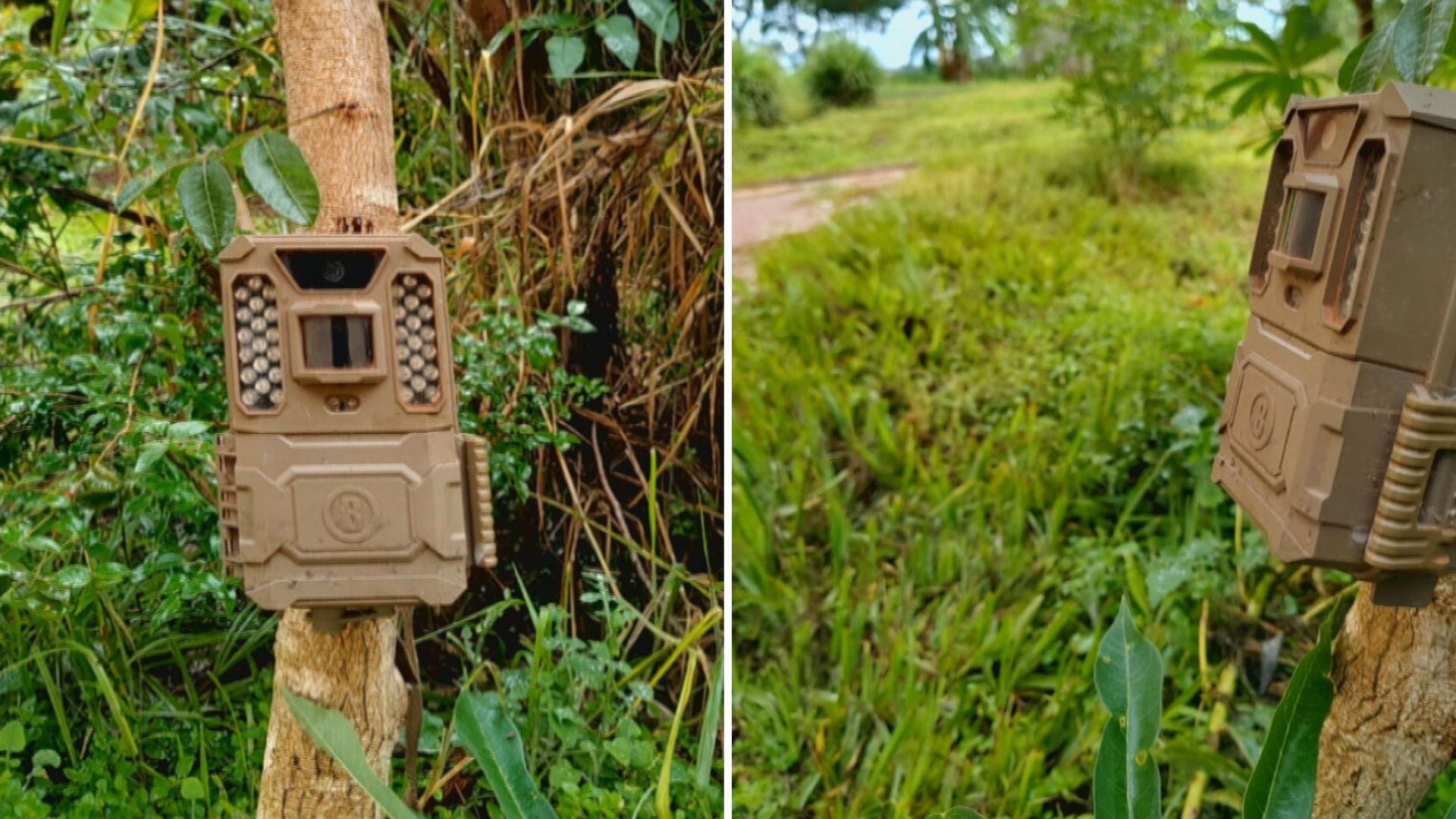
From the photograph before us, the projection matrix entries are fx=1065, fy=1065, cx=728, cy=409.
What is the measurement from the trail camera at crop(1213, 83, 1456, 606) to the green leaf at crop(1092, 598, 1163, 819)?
30cm

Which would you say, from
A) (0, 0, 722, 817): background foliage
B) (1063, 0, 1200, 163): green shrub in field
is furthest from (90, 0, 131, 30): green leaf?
(1063, 0, 1200, 163): green shrub in field

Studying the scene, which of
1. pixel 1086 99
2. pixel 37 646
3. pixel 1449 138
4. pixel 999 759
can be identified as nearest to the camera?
pixel 1449 138

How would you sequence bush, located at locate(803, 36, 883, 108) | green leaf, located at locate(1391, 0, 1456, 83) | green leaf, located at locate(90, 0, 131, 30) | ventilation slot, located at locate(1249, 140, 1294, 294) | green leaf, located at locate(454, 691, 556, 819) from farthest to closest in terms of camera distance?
bush, located at locate(803, 36, 883, 108) < green leaf, located at locate(90, 0, 131, 30) < green leaf, located at locate(454, 691, 556, 819) < ventilation slot, located at locate(1249, 140, 1294, 294) < green leaf, located at locate(1391, 0, 1456, 83)

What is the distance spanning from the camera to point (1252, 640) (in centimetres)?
187

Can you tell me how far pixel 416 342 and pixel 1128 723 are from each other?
88 centimetres

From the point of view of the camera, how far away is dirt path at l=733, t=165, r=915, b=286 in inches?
150

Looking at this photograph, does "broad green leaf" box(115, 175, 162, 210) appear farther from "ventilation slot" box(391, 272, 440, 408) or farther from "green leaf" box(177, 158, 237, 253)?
"ventilation slot" box(391, 272, 440, 408)

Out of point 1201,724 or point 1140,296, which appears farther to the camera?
point 1140,296

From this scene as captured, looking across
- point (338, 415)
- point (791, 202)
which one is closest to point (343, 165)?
point (338, 415)

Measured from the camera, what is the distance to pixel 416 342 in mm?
1015

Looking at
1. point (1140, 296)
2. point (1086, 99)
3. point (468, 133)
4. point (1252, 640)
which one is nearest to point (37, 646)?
point (468, 133)

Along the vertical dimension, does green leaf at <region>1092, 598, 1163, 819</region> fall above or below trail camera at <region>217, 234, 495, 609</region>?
below

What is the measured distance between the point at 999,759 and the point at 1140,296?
165 centimetres

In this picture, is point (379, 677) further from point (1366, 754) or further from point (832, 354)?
point (832, 354)
